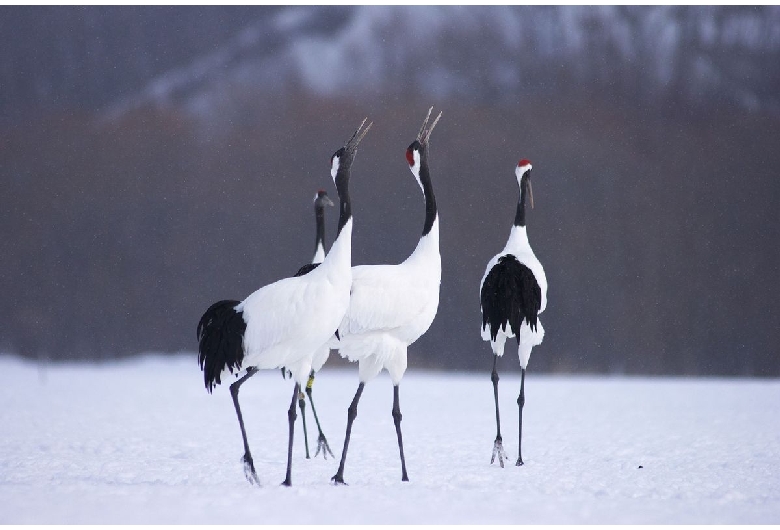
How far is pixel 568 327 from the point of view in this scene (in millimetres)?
11508

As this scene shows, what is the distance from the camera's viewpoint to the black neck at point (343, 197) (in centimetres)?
441

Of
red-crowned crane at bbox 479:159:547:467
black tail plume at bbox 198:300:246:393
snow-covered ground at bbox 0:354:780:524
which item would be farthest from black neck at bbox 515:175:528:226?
black tail plume at bbox 198:300:246:393

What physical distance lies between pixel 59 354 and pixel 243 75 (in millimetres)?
4040

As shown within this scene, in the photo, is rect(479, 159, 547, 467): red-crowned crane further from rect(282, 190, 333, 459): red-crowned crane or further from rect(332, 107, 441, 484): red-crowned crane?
rect(282, 190, 333, 459): red-crowned crane

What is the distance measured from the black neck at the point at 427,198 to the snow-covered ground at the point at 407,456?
3.89 feet

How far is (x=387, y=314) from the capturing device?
4.39 metres

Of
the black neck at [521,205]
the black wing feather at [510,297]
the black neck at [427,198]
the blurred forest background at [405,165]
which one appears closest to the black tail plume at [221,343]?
the black neck at [427,198]

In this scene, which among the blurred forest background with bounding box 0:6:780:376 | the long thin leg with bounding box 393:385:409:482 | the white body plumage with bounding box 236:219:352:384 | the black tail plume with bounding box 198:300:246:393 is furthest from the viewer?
the blurred forest background with bounding box 0:6:780:376

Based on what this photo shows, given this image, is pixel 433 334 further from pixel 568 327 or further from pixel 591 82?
pixel 591 82

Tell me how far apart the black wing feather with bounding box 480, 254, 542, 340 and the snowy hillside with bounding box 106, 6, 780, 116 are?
22.4 feet

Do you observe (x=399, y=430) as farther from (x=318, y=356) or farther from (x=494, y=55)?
(x=494, y=55)

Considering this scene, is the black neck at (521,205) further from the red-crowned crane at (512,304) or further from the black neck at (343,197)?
the black neck at (343,197)

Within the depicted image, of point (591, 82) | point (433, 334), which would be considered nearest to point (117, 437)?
point (433, 334)

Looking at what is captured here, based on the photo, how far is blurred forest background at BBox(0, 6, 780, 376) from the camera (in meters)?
11.3
